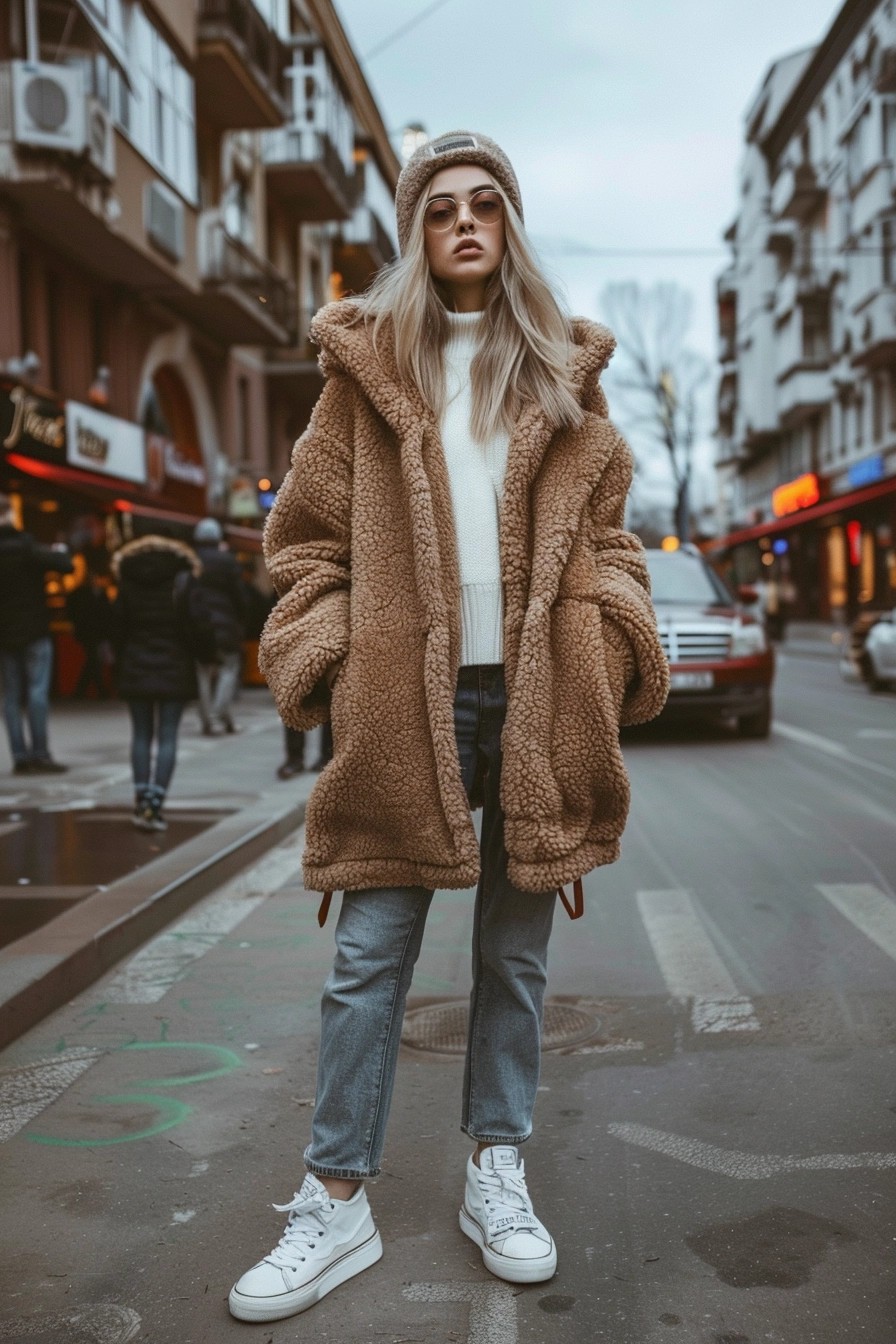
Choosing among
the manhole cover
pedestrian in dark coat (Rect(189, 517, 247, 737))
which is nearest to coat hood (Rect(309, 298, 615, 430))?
the manhole cover

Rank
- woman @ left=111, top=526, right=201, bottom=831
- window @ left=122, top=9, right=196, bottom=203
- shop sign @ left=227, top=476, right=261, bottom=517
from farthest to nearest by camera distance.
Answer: shop sign @ left=227, top=476, right=261, bottom=517 → window @ left=122, top=9, right=196, bottom=203 → woman @ left=111, top=526, right=201, bottom=831

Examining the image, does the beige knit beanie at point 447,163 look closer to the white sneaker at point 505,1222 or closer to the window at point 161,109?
the white sneaker at point 505,1222

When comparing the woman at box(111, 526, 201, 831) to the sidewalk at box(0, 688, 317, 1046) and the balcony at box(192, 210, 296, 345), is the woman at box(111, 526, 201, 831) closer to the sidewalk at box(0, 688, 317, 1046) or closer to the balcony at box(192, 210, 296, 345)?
the sidewalk at box(0, 688, 317, 1046)

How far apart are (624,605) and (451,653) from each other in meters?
0.32

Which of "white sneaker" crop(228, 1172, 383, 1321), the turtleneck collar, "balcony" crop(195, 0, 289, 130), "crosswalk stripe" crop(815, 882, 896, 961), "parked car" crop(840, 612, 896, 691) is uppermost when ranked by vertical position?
"balcony" crop(195, 0, 289, 130)

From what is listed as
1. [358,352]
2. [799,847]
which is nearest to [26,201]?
[799,847]

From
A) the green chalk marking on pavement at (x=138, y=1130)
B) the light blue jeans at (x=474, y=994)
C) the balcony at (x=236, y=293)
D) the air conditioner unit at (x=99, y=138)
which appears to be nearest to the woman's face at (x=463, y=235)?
the light blue jeans at (x=474, y=994)

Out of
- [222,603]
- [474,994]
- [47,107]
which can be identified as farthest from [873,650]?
[474,994]

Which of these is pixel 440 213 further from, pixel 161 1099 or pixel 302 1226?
pixel 161 1099

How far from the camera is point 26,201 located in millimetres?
16031

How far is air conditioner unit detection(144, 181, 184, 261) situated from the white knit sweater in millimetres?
17570

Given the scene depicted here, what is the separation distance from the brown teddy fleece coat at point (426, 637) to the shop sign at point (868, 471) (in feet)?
118

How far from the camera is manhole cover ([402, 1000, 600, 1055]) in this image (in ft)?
12.8

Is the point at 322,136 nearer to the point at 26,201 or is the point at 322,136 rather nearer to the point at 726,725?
the point at 26,201
